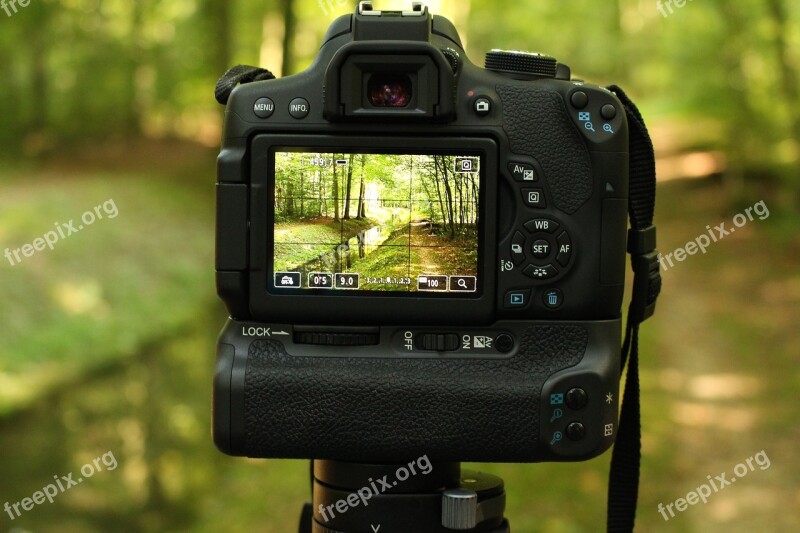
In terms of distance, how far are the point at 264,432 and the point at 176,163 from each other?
1008cm

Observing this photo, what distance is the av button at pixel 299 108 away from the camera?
1578mm

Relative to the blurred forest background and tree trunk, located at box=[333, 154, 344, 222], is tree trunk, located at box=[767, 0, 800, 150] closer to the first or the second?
the blurred forest background

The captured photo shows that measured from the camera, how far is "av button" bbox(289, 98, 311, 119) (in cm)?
158

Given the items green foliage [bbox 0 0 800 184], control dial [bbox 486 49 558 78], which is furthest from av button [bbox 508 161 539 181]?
green foliage [bbox 0 0 800 184]

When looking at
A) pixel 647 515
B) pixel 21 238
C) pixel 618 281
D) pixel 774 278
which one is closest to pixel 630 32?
pixel 774 278

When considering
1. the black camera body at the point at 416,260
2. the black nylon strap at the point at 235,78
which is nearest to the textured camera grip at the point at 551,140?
the black camera body at the point at 416,260

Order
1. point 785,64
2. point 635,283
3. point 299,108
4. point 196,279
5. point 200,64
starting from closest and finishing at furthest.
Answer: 1. point 299,108
2. point 635,283
3. point 196,279
4. point 785,64
5. point 200,64

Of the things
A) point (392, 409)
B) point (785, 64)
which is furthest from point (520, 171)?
point (785, 64)

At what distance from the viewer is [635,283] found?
1745 mm

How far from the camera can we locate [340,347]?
1.62 m

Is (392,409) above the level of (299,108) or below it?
below

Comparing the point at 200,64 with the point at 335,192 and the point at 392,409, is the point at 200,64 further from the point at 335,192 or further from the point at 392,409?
the point at 392,409

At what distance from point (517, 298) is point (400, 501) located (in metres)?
0.42

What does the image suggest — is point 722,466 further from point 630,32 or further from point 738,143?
point 630,32
